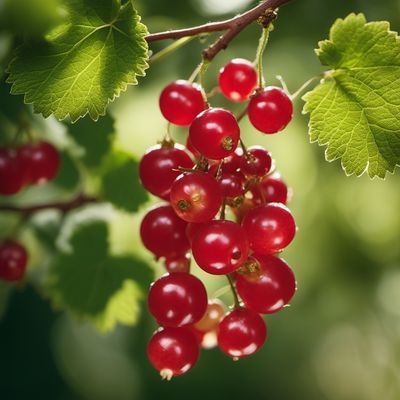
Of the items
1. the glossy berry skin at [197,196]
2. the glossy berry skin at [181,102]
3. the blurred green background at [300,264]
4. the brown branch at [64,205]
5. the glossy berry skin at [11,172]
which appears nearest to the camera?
the glossy berry skin at [197,196]

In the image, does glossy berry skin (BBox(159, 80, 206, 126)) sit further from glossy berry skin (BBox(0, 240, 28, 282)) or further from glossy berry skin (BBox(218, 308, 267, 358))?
glossy berry skin (BBox(0, 240, 28, 282))

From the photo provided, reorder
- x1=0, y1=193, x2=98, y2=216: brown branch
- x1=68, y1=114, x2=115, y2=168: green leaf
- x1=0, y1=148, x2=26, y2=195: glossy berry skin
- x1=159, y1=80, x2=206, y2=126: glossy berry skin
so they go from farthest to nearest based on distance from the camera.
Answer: x1=0, y1=193, x2=98, y2=216: brown branch → x1=68, y1=114, x2=115, y2=168: green leaf → x1=0, y1=148, x2=26, y2=195: glossy berry skin → x1=159, y1=80, x2=206, y2=126: glossy berry skin

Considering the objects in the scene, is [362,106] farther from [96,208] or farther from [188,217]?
[96,208]

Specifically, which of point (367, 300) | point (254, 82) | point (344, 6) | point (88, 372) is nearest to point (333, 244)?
point (367, 300)

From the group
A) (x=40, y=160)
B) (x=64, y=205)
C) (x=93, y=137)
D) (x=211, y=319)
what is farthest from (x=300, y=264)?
(x=211, y=319)

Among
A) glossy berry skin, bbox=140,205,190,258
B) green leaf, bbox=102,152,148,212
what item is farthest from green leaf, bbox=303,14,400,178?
green leaf, bbox=102,152,148,212

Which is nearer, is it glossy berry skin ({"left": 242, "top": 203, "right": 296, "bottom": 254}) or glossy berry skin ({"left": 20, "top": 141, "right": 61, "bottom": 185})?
glossy berry skin ({"left": 242, "top": 203, "right": 296, "bottom": 254})

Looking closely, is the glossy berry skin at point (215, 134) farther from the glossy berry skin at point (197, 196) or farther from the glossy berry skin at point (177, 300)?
the glossy berry skin at point (177, 300)

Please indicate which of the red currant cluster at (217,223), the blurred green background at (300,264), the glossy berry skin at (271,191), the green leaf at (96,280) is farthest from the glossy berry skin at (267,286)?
the green leaf at (96,280)
